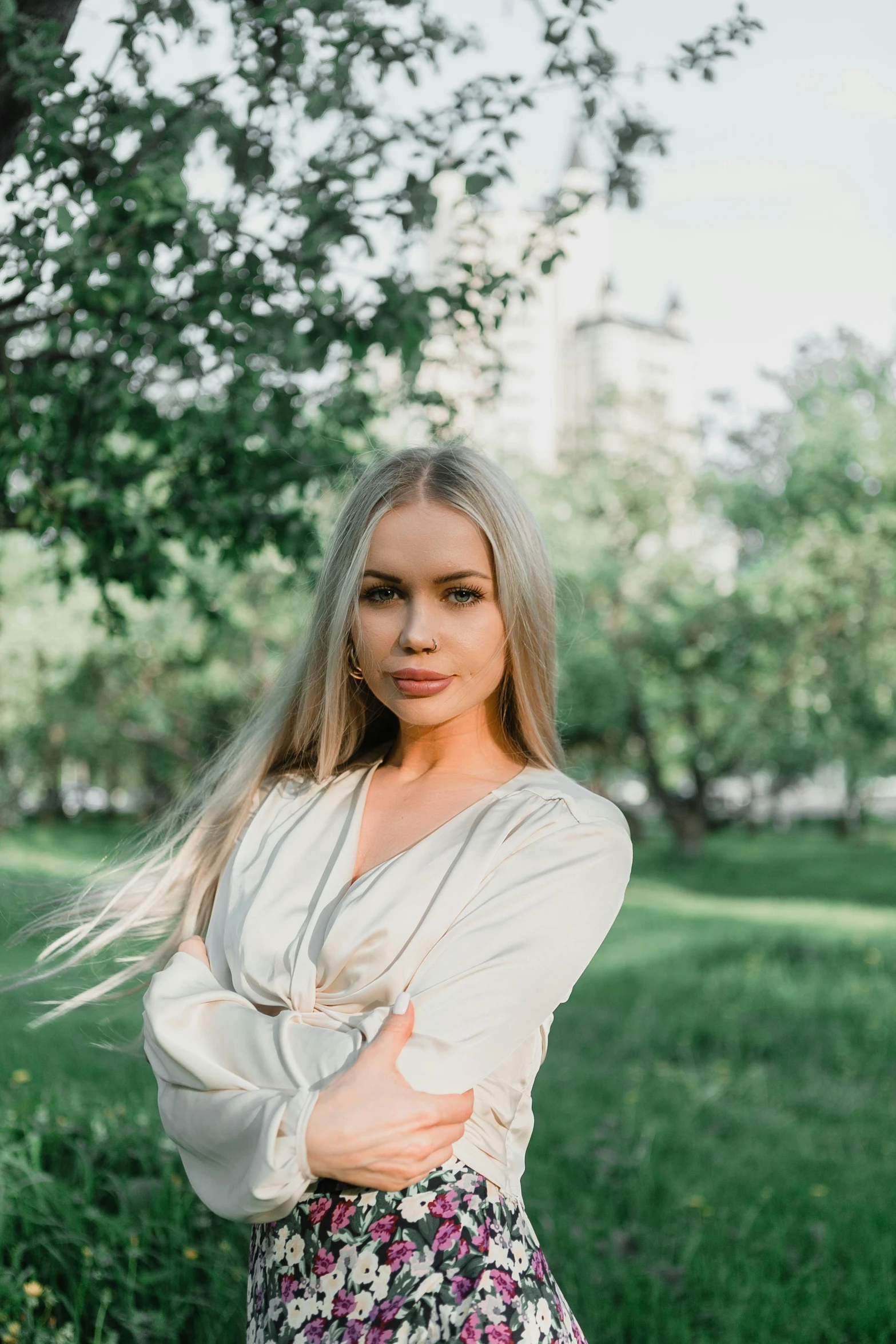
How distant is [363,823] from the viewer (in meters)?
2.13

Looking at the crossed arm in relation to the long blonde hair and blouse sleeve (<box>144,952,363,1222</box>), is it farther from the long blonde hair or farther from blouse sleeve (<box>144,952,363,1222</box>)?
the long blonde hair

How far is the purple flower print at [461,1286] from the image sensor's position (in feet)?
5.37

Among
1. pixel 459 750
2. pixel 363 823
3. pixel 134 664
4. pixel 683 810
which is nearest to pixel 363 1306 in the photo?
pixel 363 823

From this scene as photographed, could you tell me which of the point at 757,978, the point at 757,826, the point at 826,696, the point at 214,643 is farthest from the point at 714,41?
the point at 757,826

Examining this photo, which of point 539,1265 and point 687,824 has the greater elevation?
point 539,1265

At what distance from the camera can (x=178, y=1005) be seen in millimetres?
1776

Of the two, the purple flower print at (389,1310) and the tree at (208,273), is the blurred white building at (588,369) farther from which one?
the purple flower print at (389,1310)

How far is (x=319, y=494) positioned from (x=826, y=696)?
13.7 meters

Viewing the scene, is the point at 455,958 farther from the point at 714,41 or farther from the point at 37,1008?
the point at 37,1008

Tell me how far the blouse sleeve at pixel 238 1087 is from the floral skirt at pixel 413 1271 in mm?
115

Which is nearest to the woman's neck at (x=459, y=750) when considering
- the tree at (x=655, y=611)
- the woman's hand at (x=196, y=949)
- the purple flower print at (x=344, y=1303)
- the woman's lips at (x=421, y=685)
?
the woman's lips at (x=421, y=685)

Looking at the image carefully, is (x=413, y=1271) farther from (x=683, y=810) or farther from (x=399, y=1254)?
(x=683, y=810)

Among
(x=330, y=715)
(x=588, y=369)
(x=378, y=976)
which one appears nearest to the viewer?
(x=378, y=976)

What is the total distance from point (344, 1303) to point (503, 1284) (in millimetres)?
225
